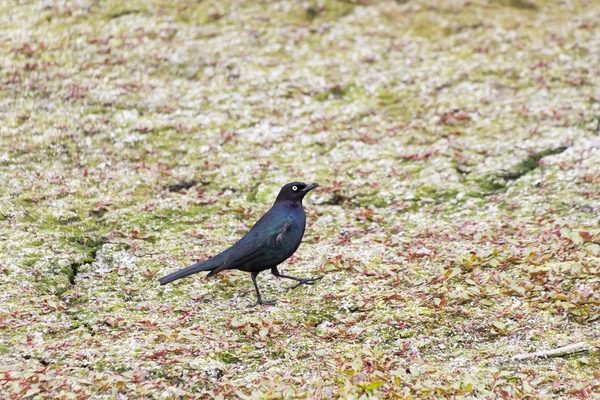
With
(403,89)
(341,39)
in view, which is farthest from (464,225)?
(341,39)

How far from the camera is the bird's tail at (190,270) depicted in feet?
30.7

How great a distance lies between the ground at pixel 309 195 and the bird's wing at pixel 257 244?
2.37 feet

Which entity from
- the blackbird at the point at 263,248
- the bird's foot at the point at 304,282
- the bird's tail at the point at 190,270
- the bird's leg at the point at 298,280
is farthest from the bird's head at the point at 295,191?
the bird's tail at the point at 190,270

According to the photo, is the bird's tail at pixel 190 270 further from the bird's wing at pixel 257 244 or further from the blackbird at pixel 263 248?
the bird's wing at pixel 257 244

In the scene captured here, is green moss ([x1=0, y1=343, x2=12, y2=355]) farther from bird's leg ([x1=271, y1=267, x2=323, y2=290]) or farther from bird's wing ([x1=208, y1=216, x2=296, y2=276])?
bird's leg ([x1=271, y1=267, x2=323, y2=290])

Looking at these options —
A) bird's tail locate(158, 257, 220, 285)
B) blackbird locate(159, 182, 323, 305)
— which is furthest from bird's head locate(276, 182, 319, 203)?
bird's tail locate(158, 257, 220, 285)

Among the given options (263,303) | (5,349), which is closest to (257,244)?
(263,303)

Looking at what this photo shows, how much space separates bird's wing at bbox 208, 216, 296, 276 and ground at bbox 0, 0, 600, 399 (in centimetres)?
72

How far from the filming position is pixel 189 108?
644 inches

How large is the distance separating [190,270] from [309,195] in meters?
4.80

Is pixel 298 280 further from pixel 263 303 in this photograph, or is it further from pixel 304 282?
pixel 263 303

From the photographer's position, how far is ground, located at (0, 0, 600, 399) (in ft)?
26.6

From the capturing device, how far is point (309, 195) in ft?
45.2

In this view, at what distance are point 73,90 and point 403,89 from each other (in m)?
8.44
